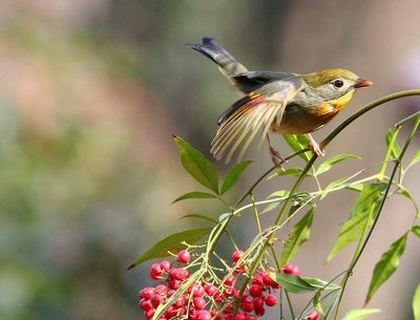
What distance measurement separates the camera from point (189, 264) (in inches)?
50.3

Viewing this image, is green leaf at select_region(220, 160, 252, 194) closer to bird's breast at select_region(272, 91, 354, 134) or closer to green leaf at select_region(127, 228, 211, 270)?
green leaf at select_region(127, 228, 211, 270)

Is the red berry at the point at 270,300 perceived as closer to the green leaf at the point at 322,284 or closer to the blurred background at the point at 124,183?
the green leaf at the point at 322,284

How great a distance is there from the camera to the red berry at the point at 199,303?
1.18 m

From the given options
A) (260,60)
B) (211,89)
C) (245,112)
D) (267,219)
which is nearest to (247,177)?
(267,219)

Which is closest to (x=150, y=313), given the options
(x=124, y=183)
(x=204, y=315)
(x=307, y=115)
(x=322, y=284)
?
(x=204, y=315)

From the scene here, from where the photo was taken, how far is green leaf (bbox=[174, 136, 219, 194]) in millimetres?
1280

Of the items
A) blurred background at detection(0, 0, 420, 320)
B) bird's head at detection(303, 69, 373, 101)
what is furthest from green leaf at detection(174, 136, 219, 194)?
blurred background at detection(0, 0, 420, 320)

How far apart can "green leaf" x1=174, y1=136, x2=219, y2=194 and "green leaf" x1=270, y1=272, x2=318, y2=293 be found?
177 mm

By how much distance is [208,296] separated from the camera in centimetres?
120

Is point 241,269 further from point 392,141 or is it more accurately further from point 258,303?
point 392,141

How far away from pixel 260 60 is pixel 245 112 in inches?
215

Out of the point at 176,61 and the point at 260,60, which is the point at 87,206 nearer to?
the point at 260,60

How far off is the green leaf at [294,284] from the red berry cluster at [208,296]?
0.05 m

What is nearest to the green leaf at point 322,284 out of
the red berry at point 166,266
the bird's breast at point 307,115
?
the red berry at point 166,266
